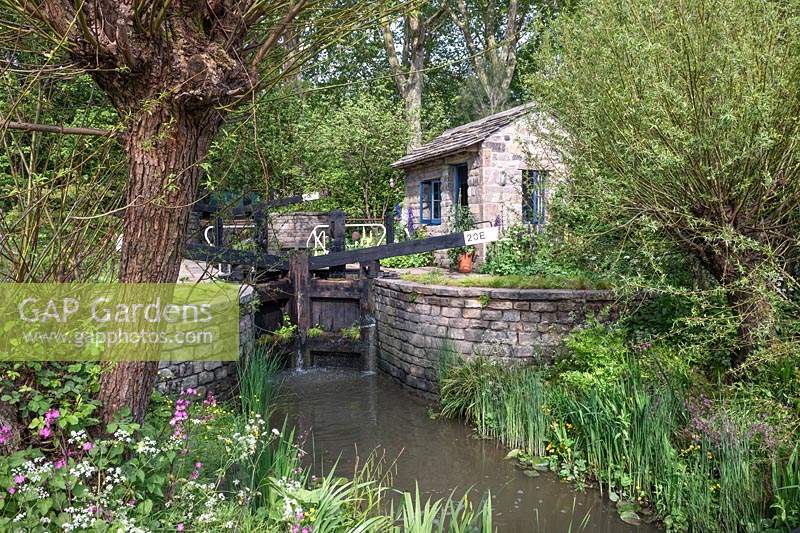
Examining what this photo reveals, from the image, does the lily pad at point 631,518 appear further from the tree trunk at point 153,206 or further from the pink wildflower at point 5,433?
the pink wildflower at point 5,433

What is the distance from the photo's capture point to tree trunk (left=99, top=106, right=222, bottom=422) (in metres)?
3.01

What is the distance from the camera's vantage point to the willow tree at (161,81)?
281 centimetres

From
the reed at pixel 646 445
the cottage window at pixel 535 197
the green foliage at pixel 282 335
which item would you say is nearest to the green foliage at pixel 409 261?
the cottage window at pixel 535 197

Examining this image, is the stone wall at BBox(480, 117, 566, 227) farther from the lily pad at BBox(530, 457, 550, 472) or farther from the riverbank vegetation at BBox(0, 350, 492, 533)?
the riverbank vegetation at BBox(0, 350, 492, 533)

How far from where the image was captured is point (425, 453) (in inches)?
255

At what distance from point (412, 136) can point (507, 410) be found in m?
13.6

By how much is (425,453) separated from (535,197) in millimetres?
5440

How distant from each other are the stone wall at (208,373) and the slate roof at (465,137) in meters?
6.12

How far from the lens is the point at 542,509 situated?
5.16 meters

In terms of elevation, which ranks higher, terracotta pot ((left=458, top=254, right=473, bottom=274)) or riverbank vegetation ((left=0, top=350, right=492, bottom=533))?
terracotta pot ((left=458, top=254, right=473, bottom=274))

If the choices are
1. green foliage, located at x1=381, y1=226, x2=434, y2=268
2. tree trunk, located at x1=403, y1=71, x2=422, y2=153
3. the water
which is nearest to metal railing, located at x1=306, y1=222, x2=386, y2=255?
green foliage, located at x1=381, y1=226, x2=434, y2=268

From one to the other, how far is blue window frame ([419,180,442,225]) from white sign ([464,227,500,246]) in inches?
206

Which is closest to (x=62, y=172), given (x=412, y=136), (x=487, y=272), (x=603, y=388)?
A: (x=603, y=388)

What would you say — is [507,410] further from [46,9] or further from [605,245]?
[46,9]
